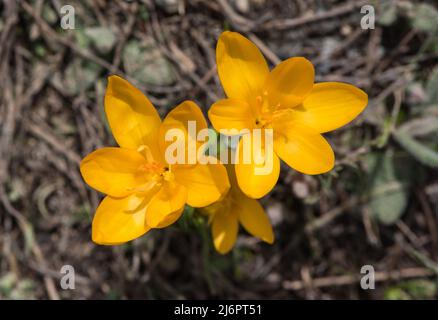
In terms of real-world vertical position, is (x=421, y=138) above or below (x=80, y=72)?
below

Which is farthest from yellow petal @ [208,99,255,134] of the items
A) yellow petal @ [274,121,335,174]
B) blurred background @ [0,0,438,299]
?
blurred background @ [0,0,438,299]

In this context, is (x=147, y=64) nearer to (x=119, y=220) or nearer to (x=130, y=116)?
(x=130, y=116)

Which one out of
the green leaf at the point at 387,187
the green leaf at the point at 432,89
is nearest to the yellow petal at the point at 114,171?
the green leaf at the point at 387,187

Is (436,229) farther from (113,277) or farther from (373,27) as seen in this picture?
(113,277)

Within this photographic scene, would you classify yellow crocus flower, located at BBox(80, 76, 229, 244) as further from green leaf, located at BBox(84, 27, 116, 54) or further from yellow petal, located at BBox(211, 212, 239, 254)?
green leaf, located at BBox(84, 27, 116, 54)
